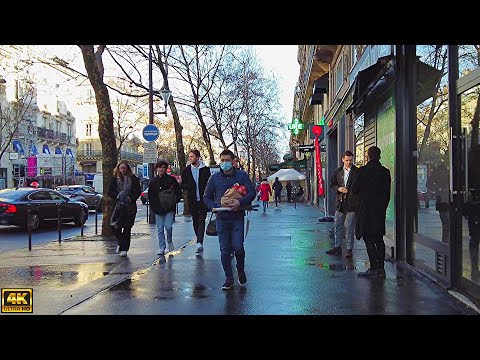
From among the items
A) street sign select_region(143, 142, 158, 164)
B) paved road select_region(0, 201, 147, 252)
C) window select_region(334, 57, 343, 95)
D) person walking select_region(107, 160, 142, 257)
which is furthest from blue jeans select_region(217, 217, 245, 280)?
window select_region(334, 57, 343, 95)

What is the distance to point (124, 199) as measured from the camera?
10.2m

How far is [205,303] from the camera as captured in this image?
6.43m

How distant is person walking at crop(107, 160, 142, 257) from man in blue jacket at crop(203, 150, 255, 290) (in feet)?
9.99

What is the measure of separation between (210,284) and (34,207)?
39.3 feet

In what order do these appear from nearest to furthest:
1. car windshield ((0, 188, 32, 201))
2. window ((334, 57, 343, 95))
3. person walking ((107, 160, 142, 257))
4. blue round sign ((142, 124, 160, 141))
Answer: person walking ((107, 160, 142, 257))
car windshield ((0, 188, 32, 201))
blue round sign ((142, 124, 160, 141))
window ((334, 57, 343, 95))

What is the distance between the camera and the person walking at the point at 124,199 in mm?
10227

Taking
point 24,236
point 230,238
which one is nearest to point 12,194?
point 24,236

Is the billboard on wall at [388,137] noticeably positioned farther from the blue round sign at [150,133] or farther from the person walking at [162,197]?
the blue round sign at [150,133]

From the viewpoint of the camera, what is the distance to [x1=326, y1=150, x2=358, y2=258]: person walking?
9633 mm

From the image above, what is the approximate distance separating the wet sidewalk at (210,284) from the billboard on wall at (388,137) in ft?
4.06

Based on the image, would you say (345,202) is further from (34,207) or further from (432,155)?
(34,207)

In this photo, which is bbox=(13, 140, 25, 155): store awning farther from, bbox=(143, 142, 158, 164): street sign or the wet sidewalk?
the wet sidewalk

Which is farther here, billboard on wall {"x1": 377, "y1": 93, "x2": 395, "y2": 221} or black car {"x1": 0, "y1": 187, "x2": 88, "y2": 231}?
black car {"x1": 0, "y1": 187, "x2": 88, "y2": 231}
